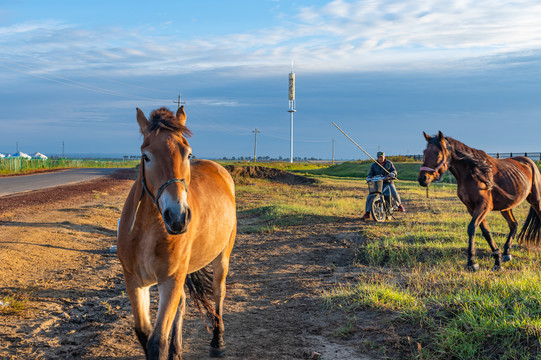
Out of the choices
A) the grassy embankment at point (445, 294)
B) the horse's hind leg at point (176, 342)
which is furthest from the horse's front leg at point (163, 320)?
the grassy embankment at point (445, 294)

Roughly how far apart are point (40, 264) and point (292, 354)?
5.68 metres

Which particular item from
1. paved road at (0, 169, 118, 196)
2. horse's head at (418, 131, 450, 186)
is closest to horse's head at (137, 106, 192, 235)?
horse's head at (418, 131, 450, 186)

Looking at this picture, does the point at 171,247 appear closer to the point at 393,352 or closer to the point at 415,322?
A: the point at 393,352

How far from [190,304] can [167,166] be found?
3996mm

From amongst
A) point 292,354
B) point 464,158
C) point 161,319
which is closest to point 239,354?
point 292,354

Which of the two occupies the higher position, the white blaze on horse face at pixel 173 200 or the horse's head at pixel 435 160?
the horse's head at pixel 435 160

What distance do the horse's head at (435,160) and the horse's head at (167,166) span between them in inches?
223

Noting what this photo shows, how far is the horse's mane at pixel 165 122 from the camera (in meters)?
3.37

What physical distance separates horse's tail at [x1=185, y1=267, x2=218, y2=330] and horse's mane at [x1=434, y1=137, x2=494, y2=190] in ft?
17.1

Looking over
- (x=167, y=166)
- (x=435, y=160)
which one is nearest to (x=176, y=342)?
(x=167, y=166)

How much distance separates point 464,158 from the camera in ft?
26.4

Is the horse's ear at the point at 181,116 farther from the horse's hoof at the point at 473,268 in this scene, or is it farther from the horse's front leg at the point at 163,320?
the horse's hoof at the point at 473,268

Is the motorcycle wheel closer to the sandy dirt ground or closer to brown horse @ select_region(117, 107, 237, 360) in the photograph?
the sandy dirt ground

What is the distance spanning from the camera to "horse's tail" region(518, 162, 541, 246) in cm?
922
